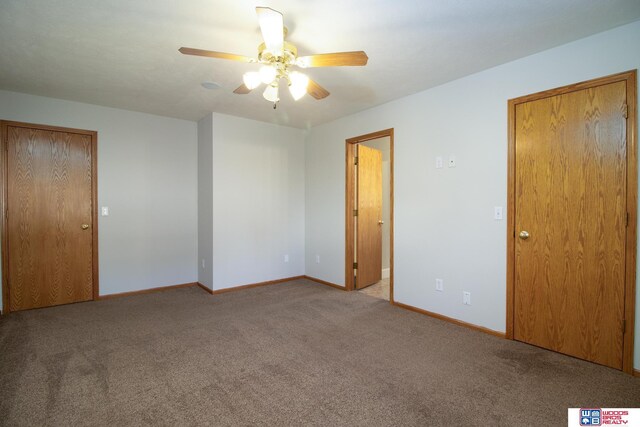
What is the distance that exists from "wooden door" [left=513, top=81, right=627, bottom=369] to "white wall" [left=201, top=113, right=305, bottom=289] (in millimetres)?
3180

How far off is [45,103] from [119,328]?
2825mm

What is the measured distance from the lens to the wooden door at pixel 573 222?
2.23m

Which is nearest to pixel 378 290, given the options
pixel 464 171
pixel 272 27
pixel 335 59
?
pixel 464 171

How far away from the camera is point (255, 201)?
15.1 ft

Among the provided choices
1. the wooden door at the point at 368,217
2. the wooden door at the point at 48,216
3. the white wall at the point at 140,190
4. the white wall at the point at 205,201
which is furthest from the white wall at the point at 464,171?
the wooden door at the point at 48,216

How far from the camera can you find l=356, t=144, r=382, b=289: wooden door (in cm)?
448

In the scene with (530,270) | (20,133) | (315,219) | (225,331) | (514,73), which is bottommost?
(225,331)

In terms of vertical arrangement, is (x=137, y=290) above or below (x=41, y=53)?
below

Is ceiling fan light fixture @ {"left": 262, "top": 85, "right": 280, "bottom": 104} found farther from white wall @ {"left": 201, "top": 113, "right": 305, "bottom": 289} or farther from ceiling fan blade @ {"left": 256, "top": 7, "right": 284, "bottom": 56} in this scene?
white wall @ {"left": 201, "top": 113, "right": 305, "bottom": 289}

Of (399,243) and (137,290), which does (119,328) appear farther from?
(399,243)

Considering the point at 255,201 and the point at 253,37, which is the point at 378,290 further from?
the point at 253,37

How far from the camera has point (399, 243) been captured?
3.68m

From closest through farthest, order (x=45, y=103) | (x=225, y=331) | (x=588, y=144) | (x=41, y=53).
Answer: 1. (x=588, y=144)
2. (x=41, y=53)
3. (x=225, y=331)
4. (x=45, y=103)

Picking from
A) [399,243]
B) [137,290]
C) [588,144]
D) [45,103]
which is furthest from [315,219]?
[45,103]
